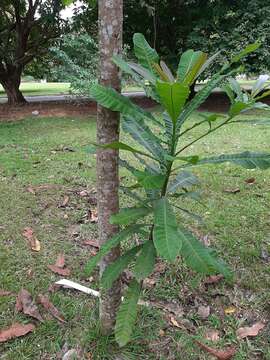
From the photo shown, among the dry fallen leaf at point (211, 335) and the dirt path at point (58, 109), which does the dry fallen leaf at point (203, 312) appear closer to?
the dry fallen leaf at point (211, 335)

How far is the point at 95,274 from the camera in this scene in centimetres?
254

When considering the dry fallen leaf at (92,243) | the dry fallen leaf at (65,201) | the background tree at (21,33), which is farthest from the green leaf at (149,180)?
the background tree at (21,33)

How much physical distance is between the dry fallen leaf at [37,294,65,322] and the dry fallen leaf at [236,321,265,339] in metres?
0.96

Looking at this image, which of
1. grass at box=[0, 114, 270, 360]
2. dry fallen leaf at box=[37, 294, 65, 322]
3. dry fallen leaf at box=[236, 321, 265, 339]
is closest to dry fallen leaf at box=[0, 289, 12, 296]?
grass at box=[0, 114, 270, 360]

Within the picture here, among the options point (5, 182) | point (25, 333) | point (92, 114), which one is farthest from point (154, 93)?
point (92, 114)

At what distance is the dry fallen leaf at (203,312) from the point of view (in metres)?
2.22

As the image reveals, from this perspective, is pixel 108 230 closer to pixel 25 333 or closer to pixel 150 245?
pixel 150 245

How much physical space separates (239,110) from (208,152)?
12.7 ft

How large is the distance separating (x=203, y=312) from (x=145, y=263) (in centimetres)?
79

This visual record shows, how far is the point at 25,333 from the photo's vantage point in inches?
79.6

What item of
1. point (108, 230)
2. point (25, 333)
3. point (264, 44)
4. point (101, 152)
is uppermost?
point (264, 44)

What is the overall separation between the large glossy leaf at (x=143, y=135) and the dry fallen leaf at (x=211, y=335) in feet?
3.42

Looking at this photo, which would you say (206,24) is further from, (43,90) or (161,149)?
(43,90)

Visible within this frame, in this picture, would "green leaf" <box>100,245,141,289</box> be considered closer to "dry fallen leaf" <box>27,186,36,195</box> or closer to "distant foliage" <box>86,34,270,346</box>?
"distant foliage" <box>86,34,270,346</box>
